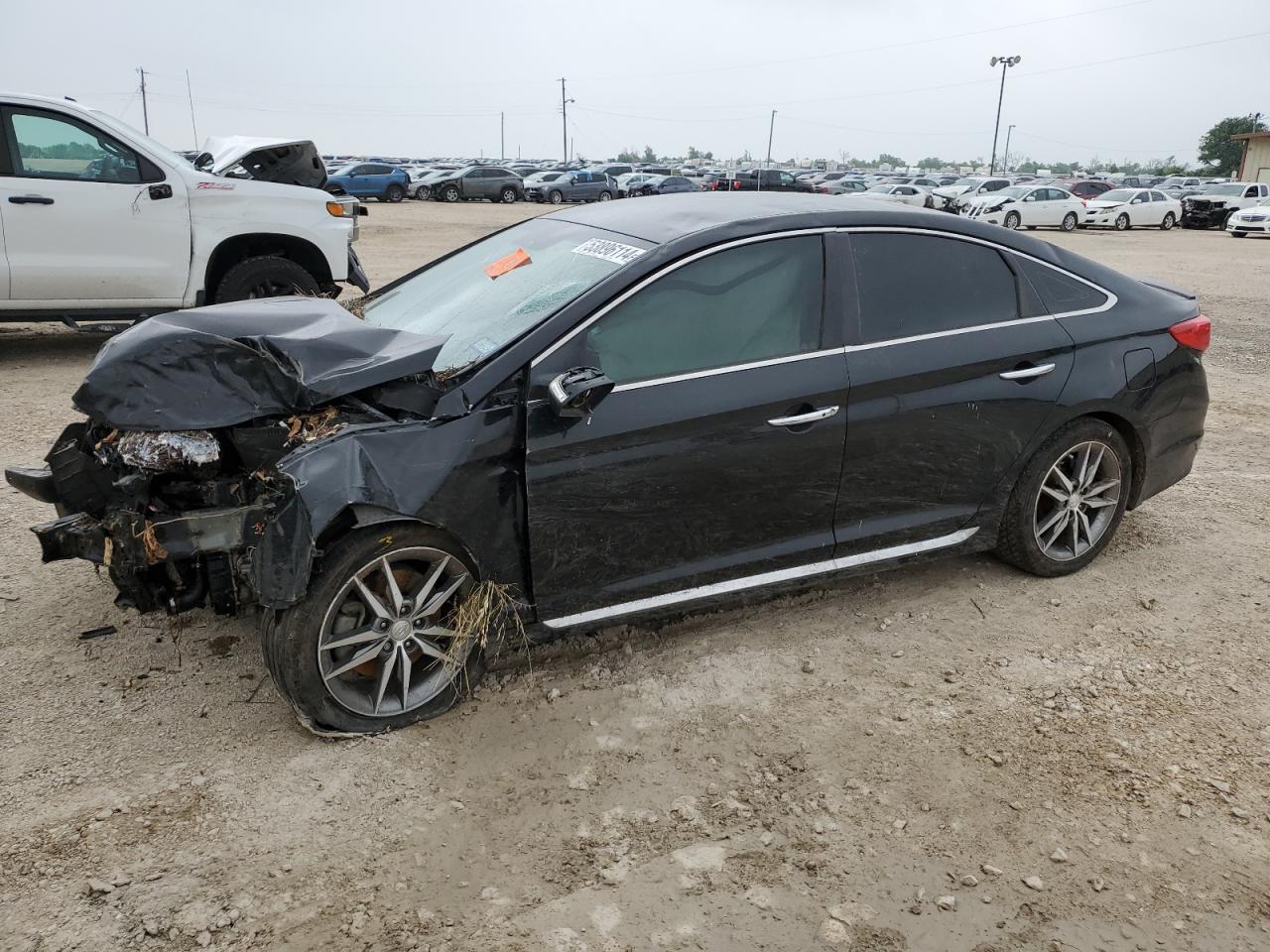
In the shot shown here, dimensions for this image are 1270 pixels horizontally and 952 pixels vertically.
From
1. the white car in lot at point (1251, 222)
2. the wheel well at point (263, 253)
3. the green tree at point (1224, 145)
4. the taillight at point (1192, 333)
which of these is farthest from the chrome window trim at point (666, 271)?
the green tree at point (1224, 145)

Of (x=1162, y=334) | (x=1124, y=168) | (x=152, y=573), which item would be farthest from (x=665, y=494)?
(x=1124, y=168)

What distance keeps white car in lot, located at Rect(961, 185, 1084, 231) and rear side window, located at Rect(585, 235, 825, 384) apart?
93.8 ft

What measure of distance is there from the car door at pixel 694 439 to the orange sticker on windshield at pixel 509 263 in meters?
0.78

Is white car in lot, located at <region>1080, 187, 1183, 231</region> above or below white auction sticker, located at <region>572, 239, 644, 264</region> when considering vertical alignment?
below

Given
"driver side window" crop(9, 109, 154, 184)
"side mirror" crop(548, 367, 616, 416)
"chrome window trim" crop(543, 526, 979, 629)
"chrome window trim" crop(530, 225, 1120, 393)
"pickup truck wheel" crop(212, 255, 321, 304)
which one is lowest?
"chrome window trim" crop(543, 526, 979, 629)

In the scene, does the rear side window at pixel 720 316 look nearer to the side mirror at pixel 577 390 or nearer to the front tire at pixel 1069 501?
the side mirror at pixel 577 390

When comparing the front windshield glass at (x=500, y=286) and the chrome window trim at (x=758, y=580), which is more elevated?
the front windshield glass at (x=500, y=286)

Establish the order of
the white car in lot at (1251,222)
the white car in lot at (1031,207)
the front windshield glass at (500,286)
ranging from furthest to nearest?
the white car in lot at (1031,207)
the white car in lot at (1251,222)
the front windshield glass at (500,286)

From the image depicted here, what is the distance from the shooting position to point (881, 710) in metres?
3.51

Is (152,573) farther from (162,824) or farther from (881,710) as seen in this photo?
(881,710)

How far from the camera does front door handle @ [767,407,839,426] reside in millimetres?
3570

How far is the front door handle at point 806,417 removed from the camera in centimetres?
357

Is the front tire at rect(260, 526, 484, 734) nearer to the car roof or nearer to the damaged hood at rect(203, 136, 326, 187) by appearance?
the car roof

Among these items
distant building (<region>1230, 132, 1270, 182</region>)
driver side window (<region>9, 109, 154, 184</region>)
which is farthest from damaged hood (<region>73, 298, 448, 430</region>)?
distant building (<region>1230, 132, 1270, 182</region>)
